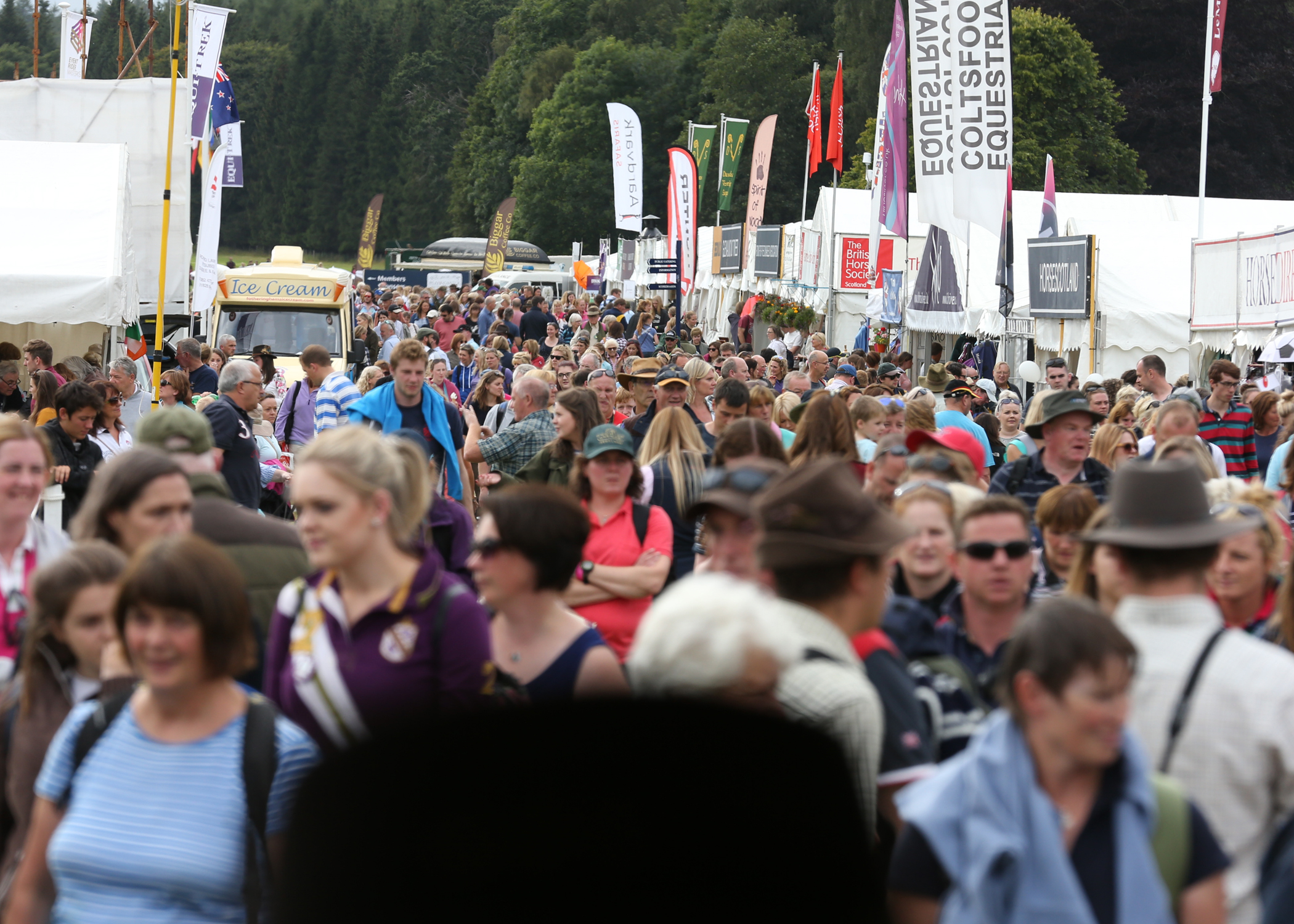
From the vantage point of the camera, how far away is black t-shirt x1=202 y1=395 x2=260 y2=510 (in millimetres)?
8320

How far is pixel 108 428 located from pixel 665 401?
328 cm

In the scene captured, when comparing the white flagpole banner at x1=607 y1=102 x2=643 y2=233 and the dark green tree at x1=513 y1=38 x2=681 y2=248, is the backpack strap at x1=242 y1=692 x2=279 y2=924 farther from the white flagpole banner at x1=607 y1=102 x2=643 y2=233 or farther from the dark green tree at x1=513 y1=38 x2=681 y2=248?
the dark green tree at x1=513 y1=38 x2=681 y2=248

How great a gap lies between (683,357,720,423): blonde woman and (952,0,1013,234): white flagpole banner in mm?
5924

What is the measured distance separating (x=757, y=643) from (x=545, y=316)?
2450 centimetres

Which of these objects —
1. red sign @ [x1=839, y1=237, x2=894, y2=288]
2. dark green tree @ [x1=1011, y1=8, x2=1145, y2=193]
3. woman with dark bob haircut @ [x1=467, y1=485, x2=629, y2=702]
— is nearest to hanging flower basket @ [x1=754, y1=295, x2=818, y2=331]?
red sign @ [x1=839, y1=237, x2=894, y2=288]

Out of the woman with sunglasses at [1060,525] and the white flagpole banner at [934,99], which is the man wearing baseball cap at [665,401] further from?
the white flagpole banner at [934,99]

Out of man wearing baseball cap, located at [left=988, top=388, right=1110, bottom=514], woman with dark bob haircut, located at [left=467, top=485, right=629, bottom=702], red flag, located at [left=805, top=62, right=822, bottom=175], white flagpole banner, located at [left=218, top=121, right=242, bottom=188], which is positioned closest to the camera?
woman with dark bob haircut, located at [left=467, top=485, right=629, bottom=702]

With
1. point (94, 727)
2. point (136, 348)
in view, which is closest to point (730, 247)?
point (136, 348)

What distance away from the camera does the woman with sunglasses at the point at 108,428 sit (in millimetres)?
8250

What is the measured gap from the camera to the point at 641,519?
560 centimetres

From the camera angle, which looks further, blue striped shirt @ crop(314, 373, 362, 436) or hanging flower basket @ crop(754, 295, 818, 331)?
hanging flower basket @ crop(754, 295, 818, 331)

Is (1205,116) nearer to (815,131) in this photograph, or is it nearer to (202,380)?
(815,131)

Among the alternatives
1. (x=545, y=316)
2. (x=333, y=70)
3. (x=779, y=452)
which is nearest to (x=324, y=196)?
(x=333, y=70)

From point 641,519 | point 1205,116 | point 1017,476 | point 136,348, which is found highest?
point 1205,116
